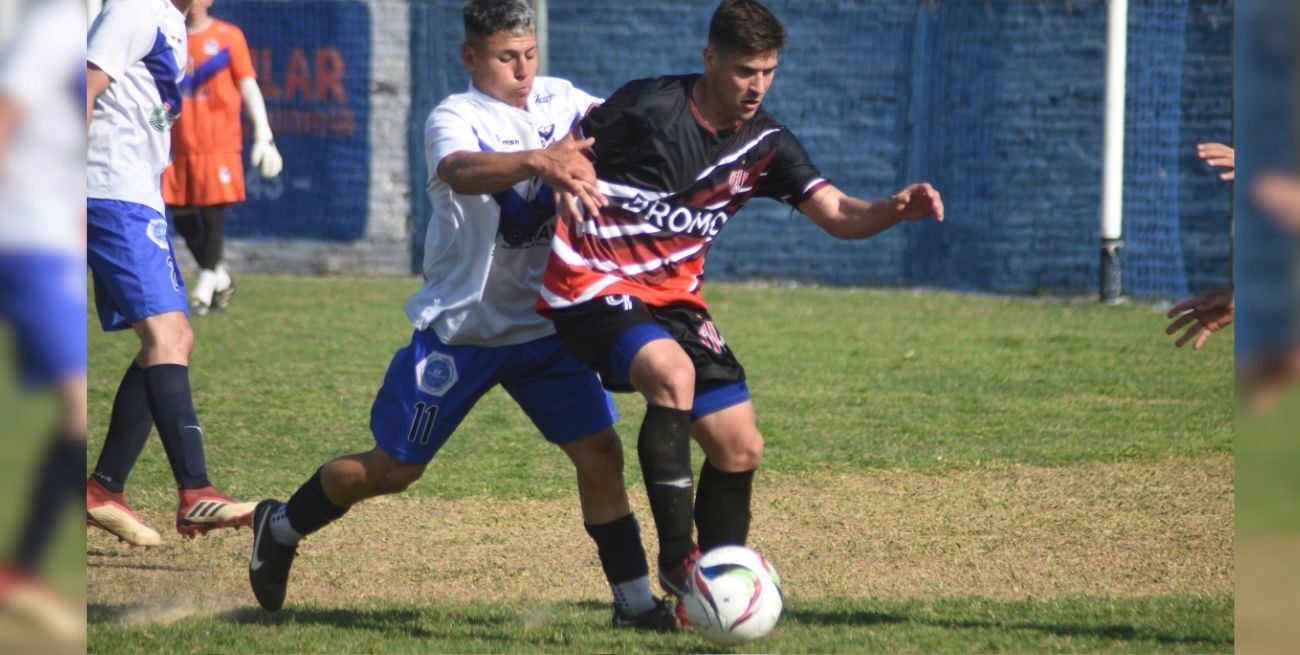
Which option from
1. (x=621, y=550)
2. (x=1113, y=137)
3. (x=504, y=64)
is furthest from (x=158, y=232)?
(x=1113, y=137)

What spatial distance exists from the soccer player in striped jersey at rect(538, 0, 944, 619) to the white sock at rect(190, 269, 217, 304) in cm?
773

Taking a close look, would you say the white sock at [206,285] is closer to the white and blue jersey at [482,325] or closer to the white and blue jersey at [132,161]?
the white and blue jersey at [132,161]

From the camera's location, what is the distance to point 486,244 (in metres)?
4.38

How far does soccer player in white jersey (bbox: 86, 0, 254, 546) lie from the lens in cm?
500

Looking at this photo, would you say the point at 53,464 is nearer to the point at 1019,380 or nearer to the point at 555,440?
the point at 555,440

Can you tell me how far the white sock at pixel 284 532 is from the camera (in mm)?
4410

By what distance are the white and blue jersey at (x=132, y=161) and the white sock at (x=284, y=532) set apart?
112 cm

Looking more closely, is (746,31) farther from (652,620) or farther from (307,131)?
(307,131)

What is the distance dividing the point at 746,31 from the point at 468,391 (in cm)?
131

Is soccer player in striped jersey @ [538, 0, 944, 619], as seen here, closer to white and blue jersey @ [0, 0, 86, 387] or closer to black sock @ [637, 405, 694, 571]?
black sock @ [637, 405, 694, 571]

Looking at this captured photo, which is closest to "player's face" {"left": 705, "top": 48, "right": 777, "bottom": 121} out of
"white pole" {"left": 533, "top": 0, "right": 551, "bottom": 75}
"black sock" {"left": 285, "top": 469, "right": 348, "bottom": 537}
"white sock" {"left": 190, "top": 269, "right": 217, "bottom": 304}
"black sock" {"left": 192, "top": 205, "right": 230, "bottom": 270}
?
"black sock" {"left": 285, "top": 469, "right": 348, "bottom": 537}

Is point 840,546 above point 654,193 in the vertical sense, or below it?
below

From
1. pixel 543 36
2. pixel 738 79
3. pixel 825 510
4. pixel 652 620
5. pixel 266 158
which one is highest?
pixel 543 36

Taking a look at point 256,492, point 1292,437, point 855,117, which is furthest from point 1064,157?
point 1292,437
